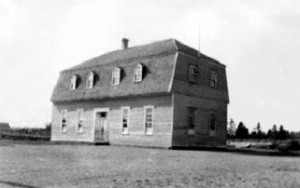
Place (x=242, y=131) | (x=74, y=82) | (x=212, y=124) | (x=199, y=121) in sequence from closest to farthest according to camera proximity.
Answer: (x=199, y=121) < (x=212, y=124) < (x=74, y=82) < (x=242, y=131)

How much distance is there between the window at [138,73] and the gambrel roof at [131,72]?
9.5 inches

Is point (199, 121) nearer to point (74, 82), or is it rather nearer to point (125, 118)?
point (125, 118)

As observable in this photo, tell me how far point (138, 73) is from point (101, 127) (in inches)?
247

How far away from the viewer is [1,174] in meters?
10.7

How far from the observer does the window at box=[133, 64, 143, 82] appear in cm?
3117

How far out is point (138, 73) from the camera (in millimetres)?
31578

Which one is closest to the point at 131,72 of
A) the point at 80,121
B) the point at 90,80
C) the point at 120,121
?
the point at 120,121

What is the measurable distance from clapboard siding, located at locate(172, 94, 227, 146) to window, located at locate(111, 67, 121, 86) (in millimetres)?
6515

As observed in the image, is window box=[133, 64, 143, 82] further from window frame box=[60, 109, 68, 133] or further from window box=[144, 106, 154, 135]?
window frame box=[60, 109, 68, 133]

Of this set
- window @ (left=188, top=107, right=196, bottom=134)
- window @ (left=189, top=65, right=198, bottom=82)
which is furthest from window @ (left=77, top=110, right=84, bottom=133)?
window @ (left=189, top=65, right=198, bottom=82)

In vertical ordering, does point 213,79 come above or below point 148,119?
above

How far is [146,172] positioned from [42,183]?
379 centimetres

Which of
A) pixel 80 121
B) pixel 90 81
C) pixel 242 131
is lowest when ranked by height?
pixel 242 131

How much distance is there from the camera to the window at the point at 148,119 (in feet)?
99.0
